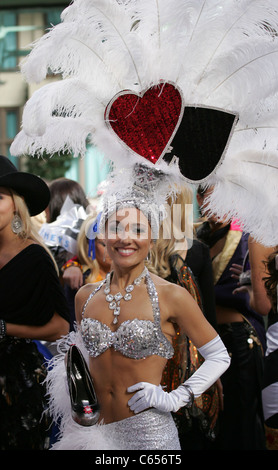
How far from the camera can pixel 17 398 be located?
8.82 feet

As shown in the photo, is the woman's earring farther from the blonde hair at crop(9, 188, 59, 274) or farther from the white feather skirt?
the white feather skirt

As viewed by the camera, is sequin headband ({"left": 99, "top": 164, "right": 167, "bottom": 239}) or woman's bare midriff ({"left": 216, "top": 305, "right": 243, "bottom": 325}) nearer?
sequin headband ({"left": 99, "top": 164, "right": 167, "bottom": 239})

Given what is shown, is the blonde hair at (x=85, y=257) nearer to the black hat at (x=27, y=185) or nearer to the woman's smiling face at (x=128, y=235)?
the black hat at (x=27, y=185)

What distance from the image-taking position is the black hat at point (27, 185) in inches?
112

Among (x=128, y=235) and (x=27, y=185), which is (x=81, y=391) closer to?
Result: (x=128, y=235)

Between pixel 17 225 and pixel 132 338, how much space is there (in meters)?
0.97

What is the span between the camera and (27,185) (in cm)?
291

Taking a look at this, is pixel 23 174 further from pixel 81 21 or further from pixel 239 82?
pixel 239 82

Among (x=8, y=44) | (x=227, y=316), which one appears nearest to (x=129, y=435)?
(x=227, y=316)

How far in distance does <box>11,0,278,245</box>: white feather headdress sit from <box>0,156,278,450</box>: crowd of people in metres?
0.21

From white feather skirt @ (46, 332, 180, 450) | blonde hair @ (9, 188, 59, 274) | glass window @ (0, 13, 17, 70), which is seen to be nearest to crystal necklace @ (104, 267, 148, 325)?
white feather skirt @ (46, 332, 180, 450)

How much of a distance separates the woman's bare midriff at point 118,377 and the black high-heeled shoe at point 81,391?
0.08 m

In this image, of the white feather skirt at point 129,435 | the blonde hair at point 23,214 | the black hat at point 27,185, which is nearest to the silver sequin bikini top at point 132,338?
the white feather skirt at point 129,435

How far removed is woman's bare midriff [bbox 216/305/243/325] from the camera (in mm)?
3881
